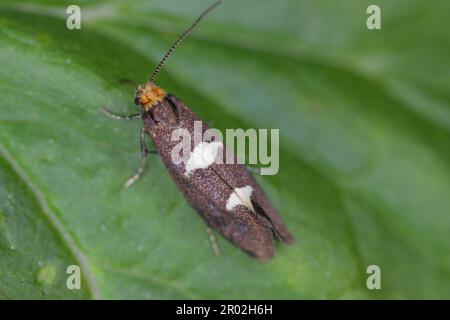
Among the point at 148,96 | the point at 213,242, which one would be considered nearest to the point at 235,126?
the point at 148,96

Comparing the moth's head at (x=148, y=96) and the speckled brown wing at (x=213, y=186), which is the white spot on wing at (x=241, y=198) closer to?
the speckled brown wing at (x=213, y=186)

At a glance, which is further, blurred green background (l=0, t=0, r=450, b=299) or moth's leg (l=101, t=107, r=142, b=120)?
moth's leg (l=101, t=107, r=142, b=120)

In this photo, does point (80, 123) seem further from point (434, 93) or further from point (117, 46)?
point (434, 93)

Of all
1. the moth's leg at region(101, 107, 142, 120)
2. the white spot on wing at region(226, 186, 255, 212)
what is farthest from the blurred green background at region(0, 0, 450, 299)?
the white spot on wing at region(226, 186, 255, 212)

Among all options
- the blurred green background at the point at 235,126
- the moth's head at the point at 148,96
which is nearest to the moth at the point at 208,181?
the moth's head at the point at 148,96

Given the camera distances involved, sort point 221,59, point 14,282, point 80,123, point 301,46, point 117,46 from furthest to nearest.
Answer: point 301,46
point 221,59
point 117,46
point 80,123
point 14,282

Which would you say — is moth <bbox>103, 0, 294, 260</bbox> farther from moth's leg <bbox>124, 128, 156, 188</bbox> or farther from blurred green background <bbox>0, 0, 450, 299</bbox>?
blurred green background <bbox>0, 0, 450, 299</bbox>
